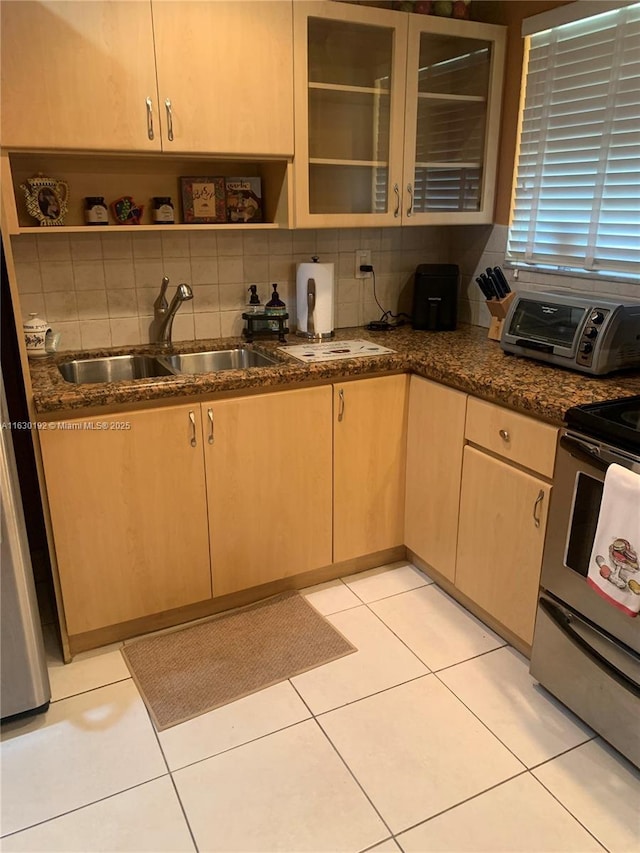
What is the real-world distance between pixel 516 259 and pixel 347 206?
2.63ft

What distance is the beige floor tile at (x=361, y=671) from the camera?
6.40ft

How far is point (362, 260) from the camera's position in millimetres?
2891

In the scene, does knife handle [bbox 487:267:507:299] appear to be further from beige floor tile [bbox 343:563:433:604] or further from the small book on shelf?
beige floor tile [bbox 343:563:433:604]

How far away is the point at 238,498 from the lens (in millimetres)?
2225

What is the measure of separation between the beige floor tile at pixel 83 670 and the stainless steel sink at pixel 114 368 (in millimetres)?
980

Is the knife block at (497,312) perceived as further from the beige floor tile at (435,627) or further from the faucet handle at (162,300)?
the faucet handle at (162,300)

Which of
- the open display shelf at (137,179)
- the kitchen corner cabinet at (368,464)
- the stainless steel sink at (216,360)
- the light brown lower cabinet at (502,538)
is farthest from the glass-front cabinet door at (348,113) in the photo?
the light brown lower cabinet at (502,538)

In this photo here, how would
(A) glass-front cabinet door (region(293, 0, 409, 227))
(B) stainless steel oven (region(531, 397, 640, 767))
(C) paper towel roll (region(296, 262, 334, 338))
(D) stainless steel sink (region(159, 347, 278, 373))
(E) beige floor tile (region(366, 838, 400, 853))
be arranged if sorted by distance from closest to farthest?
(E) beige floor tile (region(366, 838, 400, 853))
(B) stainless steel oven (region(531, 397, 640, 767))
(A) glass-front cabinet door (region(293, 0, 409, 227))
(D) stainless steel sink (region(159, 347, 278, 373))
(C) paper towel roll (region(296, 262, 334, 338))

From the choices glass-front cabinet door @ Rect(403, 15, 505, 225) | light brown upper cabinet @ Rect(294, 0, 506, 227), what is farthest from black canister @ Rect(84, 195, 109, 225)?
glass-front cabinet door @ Rect(403, 15, 505, 225)

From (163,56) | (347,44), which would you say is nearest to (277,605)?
(163,56)

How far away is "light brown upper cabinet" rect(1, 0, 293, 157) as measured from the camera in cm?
183

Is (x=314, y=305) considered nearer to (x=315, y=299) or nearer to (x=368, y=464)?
(x=315, y=299)

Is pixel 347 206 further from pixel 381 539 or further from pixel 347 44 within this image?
pixel 381 539

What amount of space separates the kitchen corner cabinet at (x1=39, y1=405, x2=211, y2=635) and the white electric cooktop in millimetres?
518
